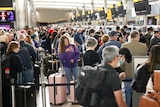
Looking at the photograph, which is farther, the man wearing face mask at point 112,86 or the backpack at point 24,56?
the backpack at point 24,56

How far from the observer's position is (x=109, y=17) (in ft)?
79.2

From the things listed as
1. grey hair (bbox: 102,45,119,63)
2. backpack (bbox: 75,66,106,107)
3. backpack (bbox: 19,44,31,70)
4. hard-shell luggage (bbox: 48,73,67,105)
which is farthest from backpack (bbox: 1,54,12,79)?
grey hair (bbox: 102,45,119,63)

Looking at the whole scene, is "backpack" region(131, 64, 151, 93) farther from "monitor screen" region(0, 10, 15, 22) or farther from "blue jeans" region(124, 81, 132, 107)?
"monitor screen" region(0, 10, 15, 22)

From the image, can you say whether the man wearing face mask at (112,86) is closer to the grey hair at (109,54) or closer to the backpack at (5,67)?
the grey hair at (109,54)

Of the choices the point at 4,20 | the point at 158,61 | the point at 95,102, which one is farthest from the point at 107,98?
the point at 4,20

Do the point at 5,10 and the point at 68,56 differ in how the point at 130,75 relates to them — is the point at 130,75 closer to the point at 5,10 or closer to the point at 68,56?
the point at 68,56

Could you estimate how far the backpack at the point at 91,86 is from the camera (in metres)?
3.97

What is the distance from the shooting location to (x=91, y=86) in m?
3.99

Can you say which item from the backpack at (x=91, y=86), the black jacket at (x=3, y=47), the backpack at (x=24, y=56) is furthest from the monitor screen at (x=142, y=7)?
the backpack at (x=91, y=86)

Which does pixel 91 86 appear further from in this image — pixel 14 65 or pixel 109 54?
pixel 14 65

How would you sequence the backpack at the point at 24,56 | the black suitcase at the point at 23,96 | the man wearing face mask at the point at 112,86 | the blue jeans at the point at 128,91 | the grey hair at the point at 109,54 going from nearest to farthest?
the man wearing face mask at the point at 112,86, the grey hair at the point at 109,54, the blue jeans at the point at 128,91, the black suitcase at the point at 23,96, the backpack at the point at 24,56

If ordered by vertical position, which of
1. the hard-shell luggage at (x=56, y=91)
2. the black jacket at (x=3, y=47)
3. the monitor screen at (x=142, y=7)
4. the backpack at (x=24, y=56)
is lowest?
the hard-shell luggage at (x=56, y=91)

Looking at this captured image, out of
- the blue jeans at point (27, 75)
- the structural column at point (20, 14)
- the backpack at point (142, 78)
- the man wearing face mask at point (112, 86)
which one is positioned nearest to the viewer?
the man wearing face mask at point (112, 86)

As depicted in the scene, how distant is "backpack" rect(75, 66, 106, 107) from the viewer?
13.0 ft
